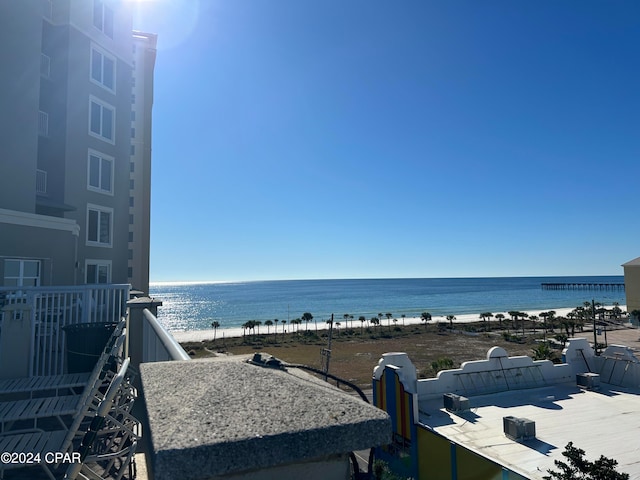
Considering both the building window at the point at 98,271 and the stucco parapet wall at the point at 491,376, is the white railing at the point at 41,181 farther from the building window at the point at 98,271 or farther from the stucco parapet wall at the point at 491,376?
the stucco parapet wall at the point at 491,376

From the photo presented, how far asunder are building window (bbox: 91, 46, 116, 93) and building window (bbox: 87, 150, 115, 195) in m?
3.28

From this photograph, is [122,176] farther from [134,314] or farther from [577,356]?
[577,356]

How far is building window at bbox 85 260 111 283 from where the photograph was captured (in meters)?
18.3

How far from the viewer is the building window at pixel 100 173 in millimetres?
18250

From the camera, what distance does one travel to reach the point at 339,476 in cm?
137

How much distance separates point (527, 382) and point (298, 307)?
106491mm

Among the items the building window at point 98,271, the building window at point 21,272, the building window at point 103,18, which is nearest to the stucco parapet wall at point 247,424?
the building window at point 21,272

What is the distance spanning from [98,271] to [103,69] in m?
9.38

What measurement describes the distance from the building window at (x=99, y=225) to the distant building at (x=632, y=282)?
45198mm

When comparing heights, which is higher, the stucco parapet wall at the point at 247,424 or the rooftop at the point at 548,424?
the stucco parapet wall at the point at 247,424

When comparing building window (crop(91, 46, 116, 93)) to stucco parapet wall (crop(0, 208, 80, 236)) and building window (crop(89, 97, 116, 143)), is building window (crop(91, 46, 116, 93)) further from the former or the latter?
stucco parapet wall (crop(0, 208, 80, 236))

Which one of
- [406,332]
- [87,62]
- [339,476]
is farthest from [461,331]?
[339,476]

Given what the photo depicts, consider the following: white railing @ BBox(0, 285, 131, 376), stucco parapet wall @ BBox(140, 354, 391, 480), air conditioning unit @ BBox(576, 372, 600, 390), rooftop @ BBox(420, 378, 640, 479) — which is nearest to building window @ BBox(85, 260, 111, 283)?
white railing @ BBox(0, 285, 131, 376)

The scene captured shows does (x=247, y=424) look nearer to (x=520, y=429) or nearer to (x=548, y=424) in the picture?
(x=520, y=429)
